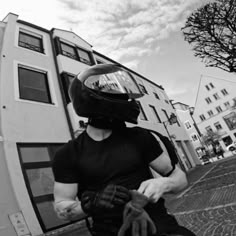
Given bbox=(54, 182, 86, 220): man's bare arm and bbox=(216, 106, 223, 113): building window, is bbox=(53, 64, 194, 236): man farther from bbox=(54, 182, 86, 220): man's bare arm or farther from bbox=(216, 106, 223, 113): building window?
bbox=(216, 106, 223, 113): building window

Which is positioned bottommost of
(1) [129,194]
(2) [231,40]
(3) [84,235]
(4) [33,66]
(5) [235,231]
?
(5) [235,231]

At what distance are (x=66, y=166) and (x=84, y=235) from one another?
14.9 feet

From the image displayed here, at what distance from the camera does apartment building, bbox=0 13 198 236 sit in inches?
210

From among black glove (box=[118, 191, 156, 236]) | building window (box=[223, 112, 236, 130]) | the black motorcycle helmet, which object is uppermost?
building window (box=[223, 112, 236, 130])

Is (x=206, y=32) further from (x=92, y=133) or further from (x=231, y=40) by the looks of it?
(x=92, y=133)

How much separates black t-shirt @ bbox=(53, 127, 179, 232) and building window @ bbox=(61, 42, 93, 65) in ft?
33.6

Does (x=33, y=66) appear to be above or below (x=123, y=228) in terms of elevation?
above

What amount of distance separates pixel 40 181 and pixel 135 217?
6126mm

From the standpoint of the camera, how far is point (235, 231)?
2.86 meters

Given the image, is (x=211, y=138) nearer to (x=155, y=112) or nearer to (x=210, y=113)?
(x=210, y=113)

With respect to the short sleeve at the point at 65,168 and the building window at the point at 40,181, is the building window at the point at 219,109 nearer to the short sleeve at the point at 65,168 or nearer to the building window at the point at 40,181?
the building window at the point at 40,181

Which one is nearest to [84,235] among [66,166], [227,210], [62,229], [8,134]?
[62,229]

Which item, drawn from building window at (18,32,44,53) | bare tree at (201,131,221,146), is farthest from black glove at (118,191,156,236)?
bare tree at (201,131,221,146)

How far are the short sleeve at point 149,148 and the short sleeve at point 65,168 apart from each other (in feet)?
1.33
